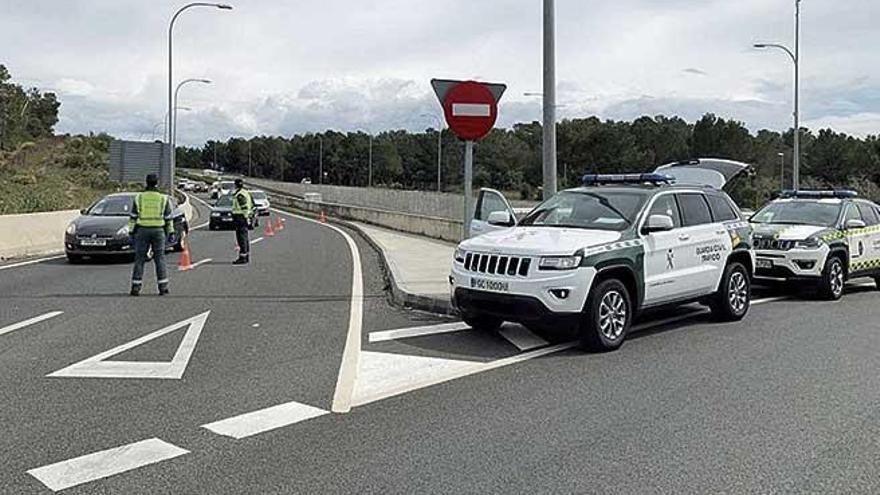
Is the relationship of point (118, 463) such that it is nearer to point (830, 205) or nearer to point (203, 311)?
point (203, 311)

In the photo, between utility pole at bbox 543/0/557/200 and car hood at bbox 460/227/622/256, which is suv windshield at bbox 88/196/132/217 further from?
car hood at bbox 460/227/622/256

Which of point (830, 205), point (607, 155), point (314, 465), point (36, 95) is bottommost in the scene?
point (314, 465)

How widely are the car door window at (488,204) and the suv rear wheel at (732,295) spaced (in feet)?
16.4

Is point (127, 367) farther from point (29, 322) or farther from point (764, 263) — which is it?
point (764, 263)

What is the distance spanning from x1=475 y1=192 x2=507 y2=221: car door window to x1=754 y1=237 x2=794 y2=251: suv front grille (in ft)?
13.8

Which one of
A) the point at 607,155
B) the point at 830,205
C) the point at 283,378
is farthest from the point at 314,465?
the point at 607,155

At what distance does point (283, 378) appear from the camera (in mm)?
7273

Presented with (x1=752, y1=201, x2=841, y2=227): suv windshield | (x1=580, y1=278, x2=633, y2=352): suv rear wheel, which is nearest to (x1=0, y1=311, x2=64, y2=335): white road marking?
(x1=580, y1=278, x2=633, y2=352): suv rear wheel

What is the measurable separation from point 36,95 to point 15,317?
96.7 meters

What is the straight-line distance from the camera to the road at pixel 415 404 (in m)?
4.93

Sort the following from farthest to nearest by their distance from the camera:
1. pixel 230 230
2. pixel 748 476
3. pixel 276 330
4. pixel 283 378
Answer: pixel 230 230 < pixel 276 330 < pixel 283 378 < pixel 748 476

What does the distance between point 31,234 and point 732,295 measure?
58.1 ft

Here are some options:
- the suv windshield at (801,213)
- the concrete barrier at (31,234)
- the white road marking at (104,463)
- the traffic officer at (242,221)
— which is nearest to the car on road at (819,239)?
the suv windshield at (801,213)

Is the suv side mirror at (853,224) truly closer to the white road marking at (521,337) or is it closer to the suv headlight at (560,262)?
the white road marking at (521,337)
